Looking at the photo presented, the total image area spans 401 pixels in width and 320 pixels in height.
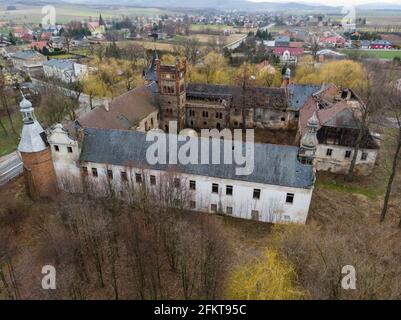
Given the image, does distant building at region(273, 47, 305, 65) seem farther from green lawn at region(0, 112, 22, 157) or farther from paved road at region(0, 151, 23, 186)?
paved road at region(0, 151, 23, 186)

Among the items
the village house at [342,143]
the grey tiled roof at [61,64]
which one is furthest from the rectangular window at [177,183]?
the grey tiled roof at [61,64]

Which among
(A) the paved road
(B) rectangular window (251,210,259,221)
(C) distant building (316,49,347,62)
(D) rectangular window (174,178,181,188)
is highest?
(C) distant building (316,49,347,62)

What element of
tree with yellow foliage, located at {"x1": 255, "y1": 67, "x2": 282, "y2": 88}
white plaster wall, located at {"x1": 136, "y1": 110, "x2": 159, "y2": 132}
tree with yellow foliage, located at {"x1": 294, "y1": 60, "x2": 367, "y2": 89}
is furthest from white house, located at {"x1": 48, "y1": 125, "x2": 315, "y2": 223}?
tree with yellow foliage, located at {"x1": 255, "y1": 67, "x2": 282, "y2": 88}

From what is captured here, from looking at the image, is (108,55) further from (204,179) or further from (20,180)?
(204,179)

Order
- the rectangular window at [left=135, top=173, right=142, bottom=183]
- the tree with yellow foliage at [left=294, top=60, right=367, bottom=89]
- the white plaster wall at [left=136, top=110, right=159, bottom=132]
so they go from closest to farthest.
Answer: the rectangular window at [left=135, top=173, right=142, bottom=183]
the white plaster wall at [left=136, top=110, right=159, bottom=132]
the tree with yellow foliage at [left=294, top=60, right=367, bottom=89]

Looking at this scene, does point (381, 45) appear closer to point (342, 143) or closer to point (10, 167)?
point (342, 143)

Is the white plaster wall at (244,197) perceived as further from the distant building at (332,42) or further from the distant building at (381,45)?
the distant building at (381,45)
